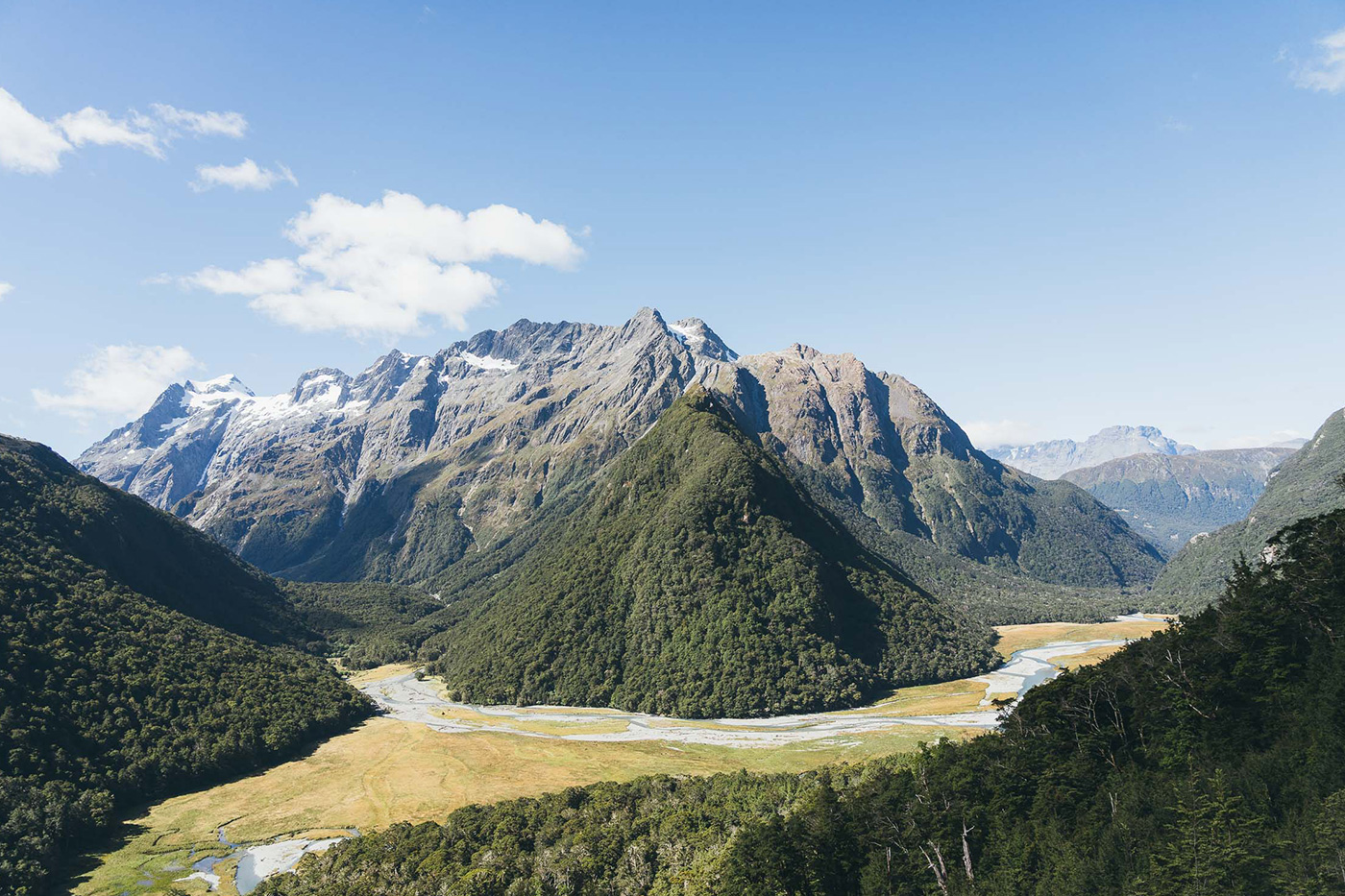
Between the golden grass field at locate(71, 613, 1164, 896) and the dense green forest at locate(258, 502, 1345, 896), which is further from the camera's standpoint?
the golden grass field at locate(71, 613, 1164, 896)

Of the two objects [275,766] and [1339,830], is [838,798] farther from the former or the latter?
[275,766]

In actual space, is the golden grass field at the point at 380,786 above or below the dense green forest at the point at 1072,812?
below

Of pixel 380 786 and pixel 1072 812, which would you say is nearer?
pixel 1072 812

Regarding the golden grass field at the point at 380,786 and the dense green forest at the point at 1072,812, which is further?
the golden grass field at the point at 380,786

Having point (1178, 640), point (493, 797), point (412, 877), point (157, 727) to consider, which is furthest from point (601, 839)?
point (157, 727)

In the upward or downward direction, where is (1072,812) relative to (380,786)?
upward

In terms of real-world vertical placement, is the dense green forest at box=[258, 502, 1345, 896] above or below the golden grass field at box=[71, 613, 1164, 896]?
above
